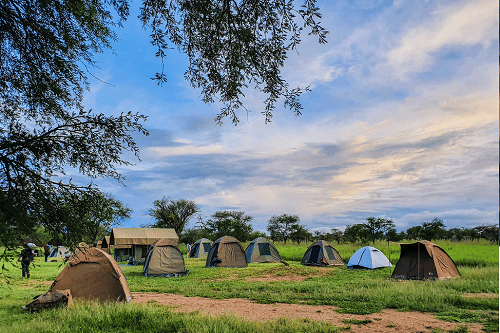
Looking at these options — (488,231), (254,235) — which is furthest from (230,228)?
(488,231)

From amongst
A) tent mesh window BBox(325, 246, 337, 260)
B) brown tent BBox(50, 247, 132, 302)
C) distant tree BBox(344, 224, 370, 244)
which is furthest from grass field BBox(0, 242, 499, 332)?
distant tree BBox(344, 224, 370, 244)

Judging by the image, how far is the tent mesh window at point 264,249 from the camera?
26203 millimetres

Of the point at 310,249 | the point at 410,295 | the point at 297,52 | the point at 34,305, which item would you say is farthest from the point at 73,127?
the point at 310,249

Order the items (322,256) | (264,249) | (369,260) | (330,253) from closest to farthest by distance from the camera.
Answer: (369,260) < (322,256) < (330,253) < (264,249)

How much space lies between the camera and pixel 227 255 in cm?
2281

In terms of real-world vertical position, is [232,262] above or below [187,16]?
below

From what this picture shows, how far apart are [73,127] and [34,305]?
5119mm

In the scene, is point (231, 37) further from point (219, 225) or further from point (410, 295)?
point (219, 225)

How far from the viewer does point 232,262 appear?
22688 mm

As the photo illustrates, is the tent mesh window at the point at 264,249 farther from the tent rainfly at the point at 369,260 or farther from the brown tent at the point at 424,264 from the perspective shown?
the brown tent at the point at 424,264

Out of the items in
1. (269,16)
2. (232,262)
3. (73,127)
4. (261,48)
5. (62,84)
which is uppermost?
(269,16)

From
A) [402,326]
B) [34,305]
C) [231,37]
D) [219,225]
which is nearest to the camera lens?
[231,37]

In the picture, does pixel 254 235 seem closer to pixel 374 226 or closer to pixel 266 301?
pixel 374 226

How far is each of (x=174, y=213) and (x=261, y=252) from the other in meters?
34.7
